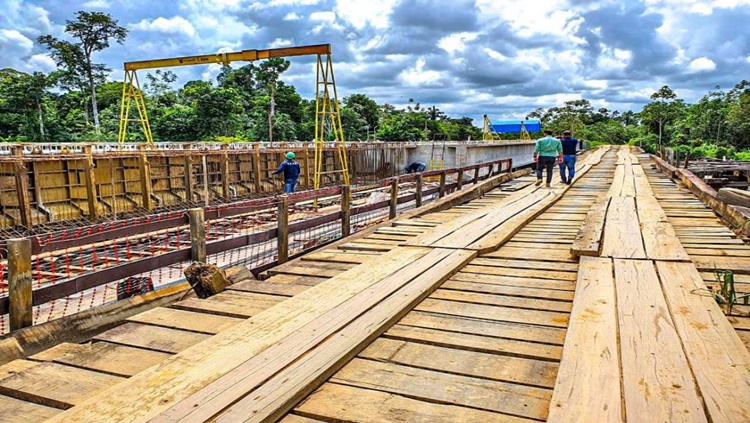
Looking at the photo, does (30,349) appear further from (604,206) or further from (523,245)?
(604,206)

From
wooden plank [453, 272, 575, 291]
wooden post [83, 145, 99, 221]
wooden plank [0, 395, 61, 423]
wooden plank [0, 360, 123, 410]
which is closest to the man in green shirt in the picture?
wooden plank [453, 272, 575, 291]

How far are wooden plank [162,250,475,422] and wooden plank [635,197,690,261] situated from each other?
234cm

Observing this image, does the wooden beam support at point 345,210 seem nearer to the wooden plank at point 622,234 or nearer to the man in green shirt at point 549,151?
the wooden plank at point 622,234

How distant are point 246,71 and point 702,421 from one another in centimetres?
7327

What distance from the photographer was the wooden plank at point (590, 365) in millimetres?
2186

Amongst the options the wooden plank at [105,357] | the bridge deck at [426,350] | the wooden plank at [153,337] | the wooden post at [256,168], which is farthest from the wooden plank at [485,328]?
the wooden post at [256,168]

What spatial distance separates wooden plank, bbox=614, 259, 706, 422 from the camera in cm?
220

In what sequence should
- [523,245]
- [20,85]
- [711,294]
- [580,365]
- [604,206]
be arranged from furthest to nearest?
[20,85] → [604,206] → [523,245] → [711,294] → [580,365]

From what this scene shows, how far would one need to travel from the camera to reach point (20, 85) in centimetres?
4462

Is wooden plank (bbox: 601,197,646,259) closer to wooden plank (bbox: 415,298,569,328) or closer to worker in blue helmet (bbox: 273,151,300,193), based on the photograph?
wooden plank (bbox: 415,298,569,328)

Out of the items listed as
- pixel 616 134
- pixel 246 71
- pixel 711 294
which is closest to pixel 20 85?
pixel 246 71

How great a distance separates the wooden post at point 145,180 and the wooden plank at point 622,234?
20.4m

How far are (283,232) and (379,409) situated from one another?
4.01 metres

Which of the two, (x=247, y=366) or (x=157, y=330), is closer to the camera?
(x=247, y=366)
